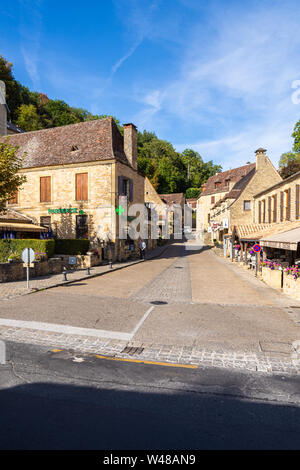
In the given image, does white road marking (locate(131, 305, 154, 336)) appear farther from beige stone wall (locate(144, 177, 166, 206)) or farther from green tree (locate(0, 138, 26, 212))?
beige stone wall (locate(144, 177, 166, 206))

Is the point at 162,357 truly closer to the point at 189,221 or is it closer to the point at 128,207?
the point at 128,207

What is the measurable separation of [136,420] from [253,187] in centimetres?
2943

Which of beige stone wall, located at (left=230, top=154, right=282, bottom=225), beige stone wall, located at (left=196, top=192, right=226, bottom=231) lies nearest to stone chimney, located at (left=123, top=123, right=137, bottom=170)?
beige stone wall, located at (left=230, top=154, right=282, bottom=225)

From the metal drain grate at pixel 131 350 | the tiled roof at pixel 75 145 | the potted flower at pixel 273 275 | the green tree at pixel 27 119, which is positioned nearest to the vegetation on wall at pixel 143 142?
the green tree at pixel 27 119

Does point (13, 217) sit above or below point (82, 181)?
below

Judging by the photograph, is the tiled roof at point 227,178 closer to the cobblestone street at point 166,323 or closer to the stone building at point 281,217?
the stone building at point 281,217

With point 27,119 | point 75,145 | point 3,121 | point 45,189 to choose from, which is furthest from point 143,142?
point 45,189

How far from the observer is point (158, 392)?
14.7ft

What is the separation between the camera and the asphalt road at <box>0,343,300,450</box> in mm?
3363

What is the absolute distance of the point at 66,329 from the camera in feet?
24.4

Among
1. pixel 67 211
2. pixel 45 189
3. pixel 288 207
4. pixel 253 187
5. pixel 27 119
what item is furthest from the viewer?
pixel 27 119

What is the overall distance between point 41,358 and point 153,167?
2580 inches

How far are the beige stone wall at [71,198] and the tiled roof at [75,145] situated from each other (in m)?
0.74

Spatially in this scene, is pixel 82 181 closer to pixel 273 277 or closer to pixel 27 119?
pixel 273 277
